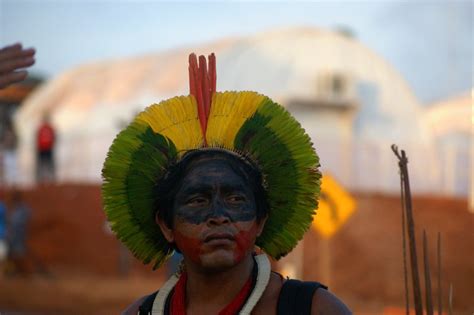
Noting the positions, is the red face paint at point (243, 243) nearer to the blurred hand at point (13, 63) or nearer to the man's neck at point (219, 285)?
the man's neck at point (219, 285)

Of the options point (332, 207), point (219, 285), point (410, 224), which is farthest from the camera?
point (332, 207)

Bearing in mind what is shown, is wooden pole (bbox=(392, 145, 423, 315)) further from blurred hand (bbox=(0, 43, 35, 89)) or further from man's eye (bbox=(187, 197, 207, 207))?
blurred hand (bbox=(0, 43, 35, 89))

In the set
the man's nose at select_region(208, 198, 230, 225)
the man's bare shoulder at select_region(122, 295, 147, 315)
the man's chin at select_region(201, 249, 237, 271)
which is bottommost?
the man's bare shoulder at select_region(122, 295, 147, 315)

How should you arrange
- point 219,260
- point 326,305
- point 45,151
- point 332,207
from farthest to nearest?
point 45,151 → point 332,207 → point 219,260 → point 326,305

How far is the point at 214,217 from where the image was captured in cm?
307

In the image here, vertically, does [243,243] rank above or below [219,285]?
above

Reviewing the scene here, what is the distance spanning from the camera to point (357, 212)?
23.7 m

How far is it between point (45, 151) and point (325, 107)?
8.22 metres

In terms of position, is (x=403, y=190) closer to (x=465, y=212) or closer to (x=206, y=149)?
(x=206, y=149)

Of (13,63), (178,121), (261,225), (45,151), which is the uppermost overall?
(45,151)

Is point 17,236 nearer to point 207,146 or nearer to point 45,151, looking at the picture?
point 45,151

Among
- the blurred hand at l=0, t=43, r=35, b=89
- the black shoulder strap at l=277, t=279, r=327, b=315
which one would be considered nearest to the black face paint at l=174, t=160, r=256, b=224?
the black shoulder strap at l=277, t=279, r=327, b=315

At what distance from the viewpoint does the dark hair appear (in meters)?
3.19

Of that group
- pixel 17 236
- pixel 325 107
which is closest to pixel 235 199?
pixel 17 236
